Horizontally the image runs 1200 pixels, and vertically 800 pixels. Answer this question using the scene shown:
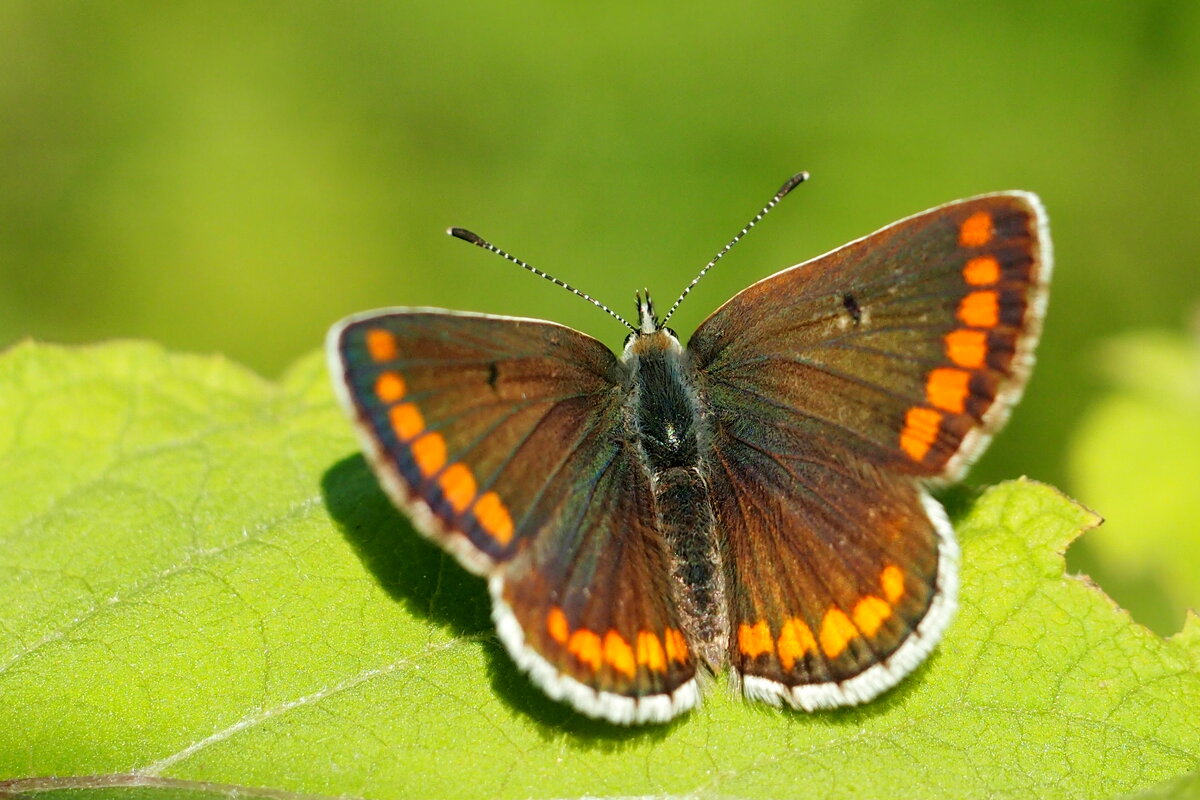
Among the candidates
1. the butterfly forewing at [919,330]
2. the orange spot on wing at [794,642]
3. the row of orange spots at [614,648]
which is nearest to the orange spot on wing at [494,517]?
the row of orange spots at [614,648]

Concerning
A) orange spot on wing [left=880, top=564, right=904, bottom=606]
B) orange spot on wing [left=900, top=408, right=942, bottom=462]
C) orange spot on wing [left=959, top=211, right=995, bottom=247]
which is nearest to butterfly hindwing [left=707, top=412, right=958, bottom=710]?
orange spot on wing [left=880, top=564, right=904, bottom=606]

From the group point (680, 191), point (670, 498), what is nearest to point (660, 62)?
point (680, 191)

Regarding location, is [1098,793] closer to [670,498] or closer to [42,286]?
[670,498]

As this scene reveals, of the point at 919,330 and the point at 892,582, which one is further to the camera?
the point at 919,330

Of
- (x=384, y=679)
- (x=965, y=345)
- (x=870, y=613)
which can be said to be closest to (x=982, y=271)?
(x=965, y=345)

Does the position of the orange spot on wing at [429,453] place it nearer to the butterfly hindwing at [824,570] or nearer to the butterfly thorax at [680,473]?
the butterfly thorax at [680,473]

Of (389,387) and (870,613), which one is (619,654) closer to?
(870,613)

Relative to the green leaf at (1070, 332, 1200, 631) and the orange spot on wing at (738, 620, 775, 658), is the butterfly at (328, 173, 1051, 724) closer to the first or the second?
the orange spot on wing at (738, 620, 775, 658)
